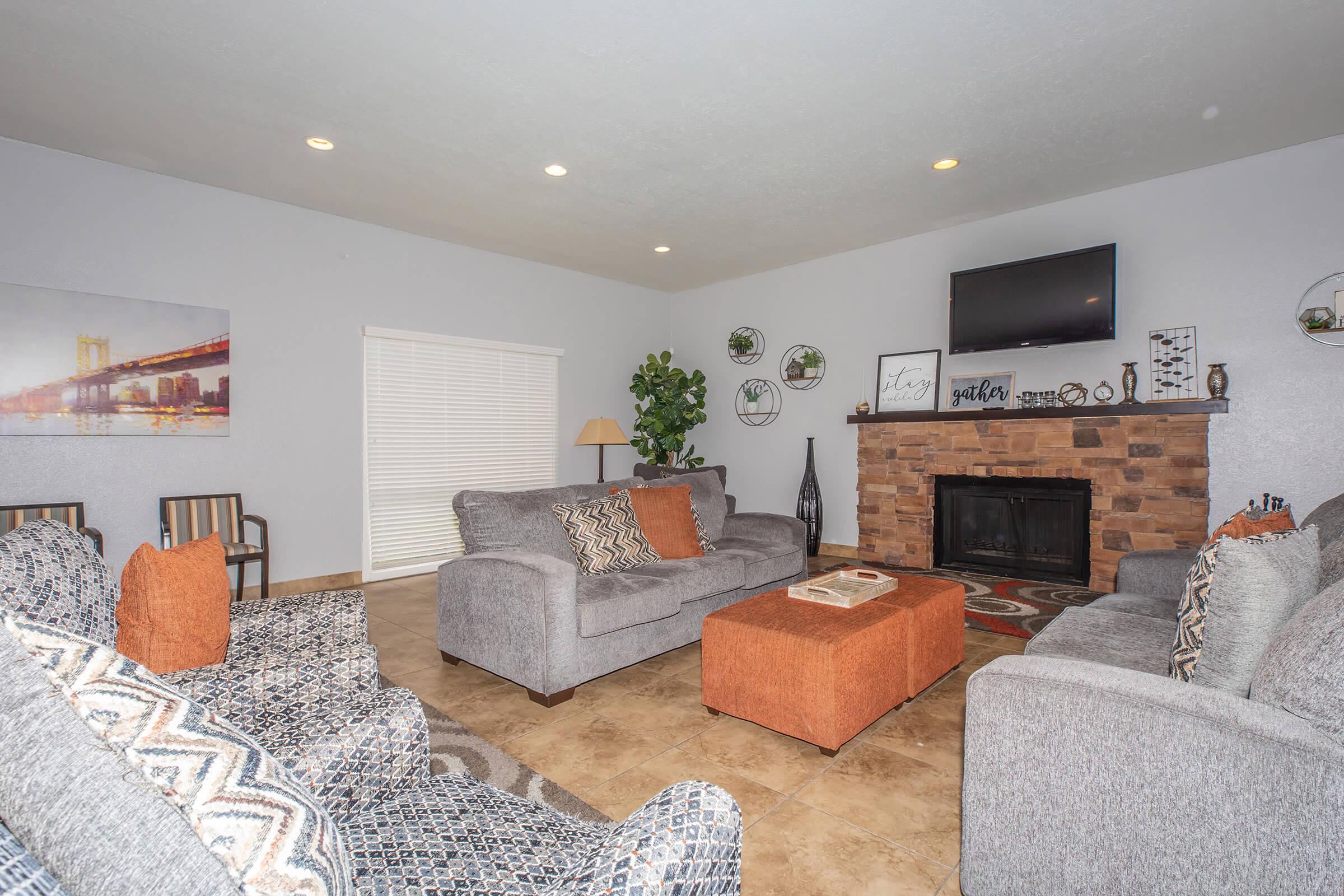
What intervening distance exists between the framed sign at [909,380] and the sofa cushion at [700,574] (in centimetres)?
265

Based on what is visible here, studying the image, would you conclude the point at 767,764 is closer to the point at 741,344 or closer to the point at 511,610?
the point at 511,610

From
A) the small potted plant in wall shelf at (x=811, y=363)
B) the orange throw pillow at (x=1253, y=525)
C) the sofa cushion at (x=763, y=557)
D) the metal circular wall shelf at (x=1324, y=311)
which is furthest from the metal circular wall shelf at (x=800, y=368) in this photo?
the orange throw pillow at (x=1253, y=525)

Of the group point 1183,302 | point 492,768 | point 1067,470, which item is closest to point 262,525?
point 492,768

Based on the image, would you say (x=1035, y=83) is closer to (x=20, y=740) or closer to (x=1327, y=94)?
(x=1327, y=94)

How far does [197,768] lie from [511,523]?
2505 millimetres

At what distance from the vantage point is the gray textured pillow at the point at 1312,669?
3.45ft

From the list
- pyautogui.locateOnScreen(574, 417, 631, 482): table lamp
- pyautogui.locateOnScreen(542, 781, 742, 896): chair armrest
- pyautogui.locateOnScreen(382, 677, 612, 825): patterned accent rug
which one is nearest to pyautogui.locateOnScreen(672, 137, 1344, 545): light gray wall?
pyautogui.locateOnScreen(574, 417, 631, 482): table lamp

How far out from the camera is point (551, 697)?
261 centimetres

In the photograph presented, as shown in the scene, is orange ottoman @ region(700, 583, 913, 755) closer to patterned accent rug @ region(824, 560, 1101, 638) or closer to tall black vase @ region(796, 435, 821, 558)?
patterned accent rug @ region(824, 560, 1101, 638)

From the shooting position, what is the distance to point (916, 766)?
2145mm

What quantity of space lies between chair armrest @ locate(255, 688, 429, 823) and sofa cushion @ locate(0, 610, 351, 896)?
61 cm

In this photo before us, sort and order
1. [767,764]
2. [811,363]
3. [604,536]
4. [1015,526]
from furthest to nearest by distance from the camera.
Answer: [811,363] → [1015,526] → [604,536] → [767,764]

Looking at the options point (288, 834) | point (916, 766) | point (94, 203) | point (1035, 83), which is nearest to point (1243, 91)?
point (1035, 83)

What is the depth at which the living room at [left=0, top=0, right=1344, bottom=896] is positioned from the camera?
112cm
